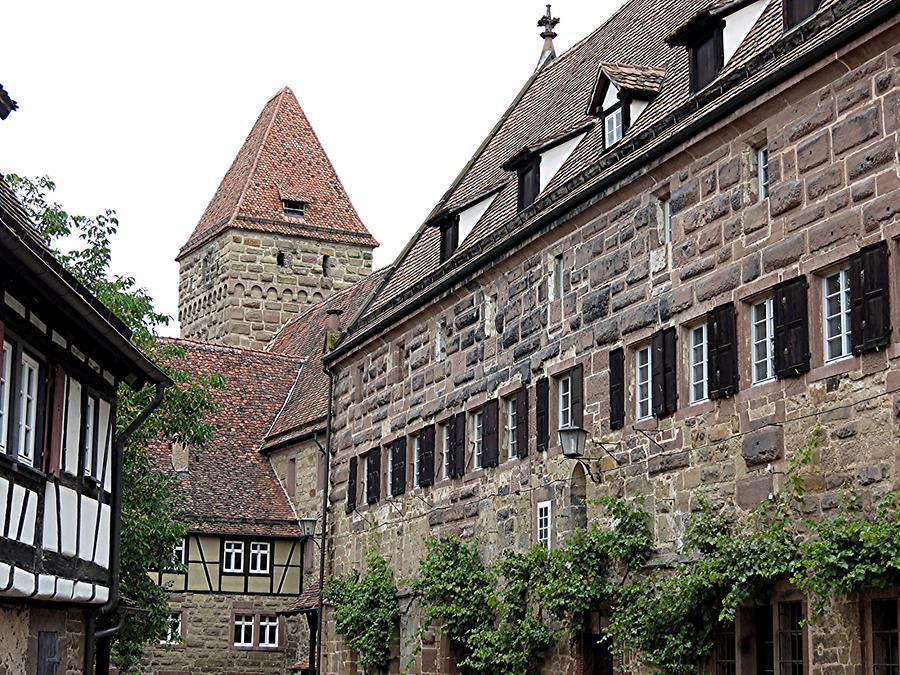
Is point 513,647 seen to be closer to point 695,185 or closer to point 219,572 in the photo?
point 695,185

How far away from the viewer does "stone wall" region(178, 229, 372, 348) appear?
52.4 m

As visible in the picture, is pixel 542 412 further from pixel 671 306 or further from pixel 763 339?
pixel 763 339

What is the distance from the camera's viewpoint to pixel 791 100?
52.1ft

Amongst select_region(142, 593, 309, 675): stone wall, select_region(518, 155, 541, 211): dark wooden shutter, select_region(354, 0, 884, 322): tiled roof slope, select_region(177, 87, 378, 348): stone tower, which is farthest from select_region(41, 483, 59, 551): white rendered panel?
select_region(177, 87, 378, 348): stone tower

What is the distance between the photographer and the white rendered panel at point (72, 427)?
16.7m

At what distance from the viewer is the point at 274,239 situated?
52875mm

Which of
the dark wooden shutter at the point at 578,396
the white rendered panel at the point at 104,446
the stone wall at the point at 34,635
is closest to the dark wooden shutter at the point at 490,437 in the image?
the dark wooden shutter at the point at 578,396

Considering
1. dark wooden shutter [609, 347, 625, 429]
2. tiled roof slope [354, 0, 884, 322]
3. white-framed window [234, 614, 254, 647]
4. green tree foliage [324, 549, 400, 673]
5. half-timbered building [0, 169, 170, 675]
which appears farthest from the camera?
white-framed window [234, 614, 254, 647]

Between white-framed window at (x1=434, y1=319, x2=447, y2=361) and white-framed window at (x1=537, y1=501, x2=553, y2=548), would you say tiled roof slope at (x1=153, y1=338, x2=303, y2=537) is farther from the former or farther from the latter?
white-framed window at (x1=537, y1=501, x2=553, y2=548)

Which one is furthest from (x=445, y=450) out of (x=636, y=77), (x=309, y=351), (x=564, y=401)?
(x=309, y=351)

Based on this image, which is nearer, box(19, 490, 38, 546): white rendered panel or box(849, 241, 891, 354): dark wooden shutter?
box(849, 241, 891, 354): dark wooden shutter

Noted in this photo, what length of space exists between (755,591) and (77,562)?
7.06 m

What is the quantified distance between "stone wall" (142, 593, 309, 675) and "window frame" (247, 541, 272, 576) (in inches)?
24.1

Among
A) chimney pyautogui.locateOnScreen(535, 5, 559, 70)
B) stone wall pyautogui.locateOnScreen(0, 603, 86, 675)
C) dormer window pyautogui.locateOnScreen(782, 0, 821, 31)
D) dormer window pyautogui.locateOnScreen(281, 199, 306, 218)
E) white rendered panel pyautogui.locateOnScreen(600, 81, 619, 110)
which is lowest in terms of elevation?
stone wall pyautogui.locateOnScreen(0, 603, 86, 675)
